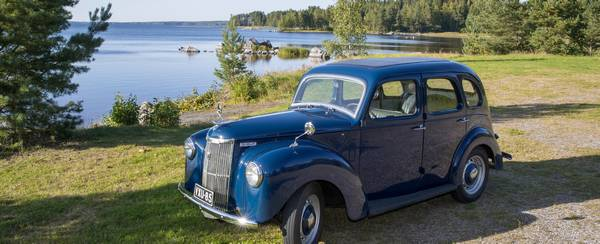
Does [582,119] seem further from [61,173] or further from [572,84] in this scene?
[61,173]

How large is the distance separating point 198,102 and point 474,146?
17.3m

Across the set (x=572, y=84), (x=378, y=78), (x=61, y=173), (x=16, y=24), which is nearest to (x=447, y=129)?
(x=378, y=78)

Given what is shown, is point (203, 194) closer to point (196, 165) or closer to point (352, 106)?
point (196, 165)

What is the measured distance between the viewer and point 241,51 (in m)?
38.3

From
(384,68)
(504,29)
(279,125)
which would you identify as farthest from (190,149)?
(504,29)

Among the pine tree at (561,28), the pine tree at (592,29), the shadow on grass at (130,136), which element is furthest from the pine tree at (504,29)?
the shadow on grass at (130,136)

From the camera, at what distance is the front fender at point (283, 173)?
4.34 m

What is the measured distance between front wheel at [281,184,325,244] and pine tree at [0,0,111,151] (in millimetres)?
7462

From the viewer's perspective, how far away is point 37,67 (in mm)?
10016

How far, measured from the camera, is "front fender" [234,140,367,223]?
4336 millimetres

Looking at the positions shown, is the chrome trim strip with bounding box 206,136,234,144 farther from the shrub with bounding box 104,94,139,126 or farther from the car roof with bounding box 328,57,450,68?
the shrub with bounding box 104,94,139,126

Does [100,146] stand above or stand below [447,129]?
below

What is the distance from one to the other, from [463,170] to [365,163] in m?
1.78

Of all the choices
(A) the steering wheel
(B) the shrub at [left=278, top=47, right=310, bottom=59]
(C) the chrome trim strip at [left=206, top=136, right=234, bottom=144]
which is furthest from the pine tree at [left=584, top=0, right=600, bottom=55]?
(C) the chrome trim strip at [left=206, top=136, right=234, bottom=144]
